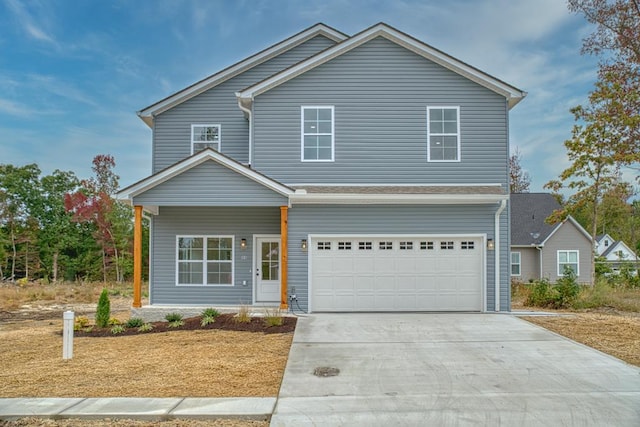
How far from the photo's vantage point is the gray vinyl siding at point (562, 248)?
77.3 feet

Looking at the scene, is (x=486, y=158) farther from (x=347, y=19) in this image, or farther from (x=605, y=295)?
(x=347, y=19)

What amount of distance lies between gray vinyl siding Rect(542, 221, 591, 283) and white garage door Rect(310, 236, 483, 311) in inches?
541

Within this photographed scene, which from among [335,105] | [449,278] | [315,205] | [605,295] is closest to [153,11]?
[335,105]

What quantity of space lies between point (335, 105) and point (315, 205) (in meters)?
2.88

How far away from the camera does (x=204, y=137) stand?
45.5 feet

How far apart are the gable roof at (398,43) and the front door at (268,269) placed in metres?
4.03

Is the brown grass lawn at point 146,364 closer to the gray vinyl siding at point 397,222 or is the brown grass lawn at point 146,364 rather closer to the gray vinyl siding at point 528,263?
the gray vinyl siding at point 397,222

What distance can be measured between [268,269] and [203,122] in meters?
4.93

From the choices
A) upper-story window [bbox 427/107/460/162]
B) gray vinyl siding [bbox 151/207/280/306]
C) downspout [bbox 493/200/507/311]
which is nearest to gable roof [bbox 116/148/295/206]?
gray vinyl siding [bbox 151/207/280/306]

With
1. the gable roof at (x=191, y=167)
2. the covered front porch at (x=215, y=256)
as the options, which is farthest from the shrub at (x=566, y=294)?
the gable roof at (x=191, y=167)

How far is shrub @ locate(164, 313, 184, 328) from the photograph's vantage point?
1034 cm

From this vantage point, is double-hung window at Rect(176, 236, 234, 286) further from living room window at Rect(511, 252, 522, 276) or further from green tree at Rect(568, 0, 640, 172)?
living room window at Rect(511, 252, 522, 276)

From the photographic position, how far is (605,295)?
14.0m

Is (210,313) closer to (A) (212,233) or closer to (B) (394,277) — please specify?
(A) (212,233)
